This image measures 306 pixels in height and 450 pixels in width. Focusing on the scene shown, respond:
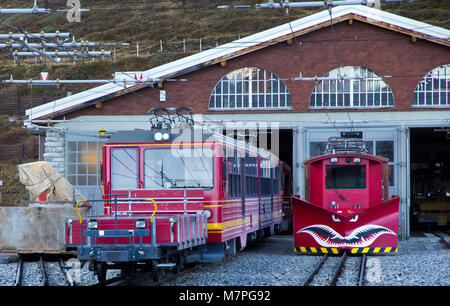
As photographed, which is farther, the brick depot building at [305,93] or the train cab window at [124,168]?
the brick depot building at [305,93]

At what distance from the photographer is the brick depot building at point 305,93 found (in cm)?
2820

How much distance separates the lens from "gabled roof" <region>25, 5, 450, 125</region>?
27.8m

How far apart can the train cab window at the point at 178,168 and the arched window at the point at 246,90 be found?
48.6ft

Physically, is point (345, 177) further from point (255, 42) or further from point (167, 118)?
point (255, 42)

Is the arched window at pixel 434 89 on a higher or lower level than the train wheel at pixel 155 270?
higher

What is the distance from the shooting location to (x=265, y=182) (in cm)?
2156

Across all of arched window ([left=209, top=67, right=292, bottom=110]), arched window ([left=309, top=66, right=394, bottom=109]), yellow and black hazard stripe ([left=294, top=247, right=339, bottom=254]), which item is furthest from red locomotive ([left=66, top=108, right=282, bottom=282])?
arched window ([left=309, top=66, right=394, bottom=109])

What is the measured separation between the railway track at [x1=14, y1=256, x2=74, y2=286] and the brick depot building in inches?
448

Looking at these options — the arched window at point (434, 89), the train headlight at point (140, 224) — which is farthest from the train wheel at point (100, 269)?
the arched window at point (434, 89)

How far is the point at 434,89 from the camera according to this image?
92.4 feet

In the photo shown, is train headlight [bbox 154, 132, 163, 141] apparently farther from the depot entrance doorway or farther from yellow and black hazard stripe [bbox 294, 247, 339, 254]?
the depot entrance doorway

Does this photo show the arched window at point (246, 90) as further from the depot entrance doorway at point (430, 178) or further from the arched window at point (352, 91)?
the depot entrance doorway at point (430, 178)

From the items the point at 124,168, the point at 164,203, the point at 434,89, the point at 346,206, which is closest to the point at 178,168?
the point at 164,203
